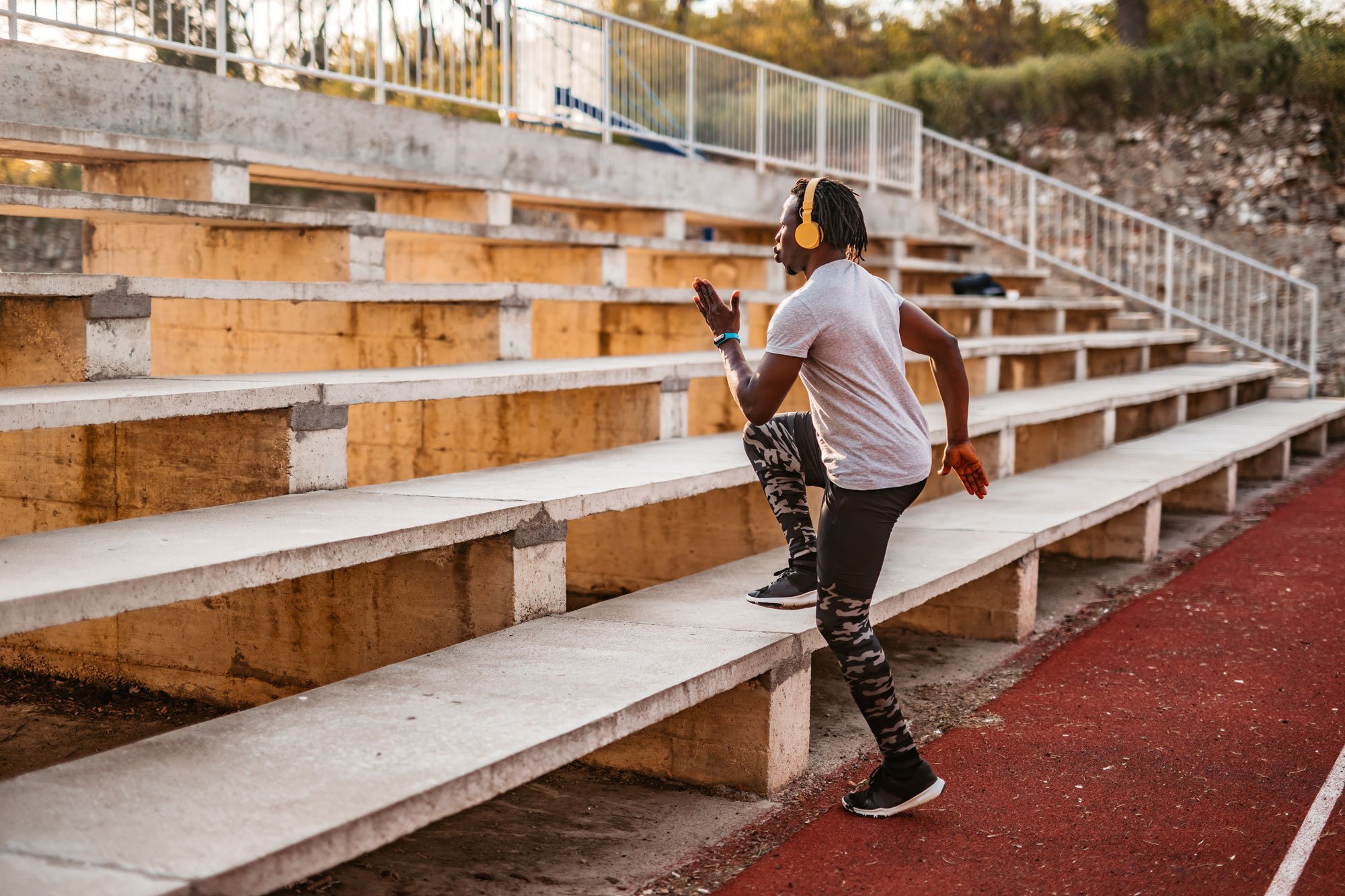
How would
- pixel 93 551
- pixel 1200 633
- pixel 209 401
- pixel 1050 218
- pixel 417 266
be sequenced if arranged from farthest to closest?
1. pixel 1050 218
2. pixel 417 266
3. pixel 1200 633
4. pixel 209 401
5. pixel 93 551

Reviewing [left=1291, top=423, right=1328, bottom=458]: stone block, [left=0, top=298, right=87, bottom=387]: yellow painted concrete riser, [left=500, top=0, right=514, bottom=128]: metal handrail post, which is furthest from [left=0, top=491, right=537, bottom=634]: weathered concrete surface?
[left=1291, top=423, right=1328, bottom=458]: stone block

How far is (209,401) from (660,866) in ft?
6.73

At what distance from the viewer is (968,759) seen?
4328mm

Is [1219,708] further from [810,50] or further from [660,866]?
[810,50]

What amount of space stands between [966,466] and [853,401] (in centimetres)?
56

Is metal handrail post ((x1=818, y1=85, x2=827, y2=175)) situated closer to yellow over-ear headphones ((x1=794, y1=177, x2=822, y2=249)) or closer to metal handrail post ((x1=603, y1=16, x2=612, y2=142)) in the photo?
metal handrail post ((x1=603, y1=16, x2=612, y2=142))

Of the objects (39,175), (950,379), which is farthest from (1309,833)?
(39,175)

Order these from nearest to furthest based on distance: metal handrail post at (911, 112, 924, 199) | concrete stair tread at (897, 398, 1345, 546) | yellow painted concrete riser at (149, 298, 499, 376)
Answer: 1. concrete stair tread at (897, 398, 1345, 546)
2. yellow painted concrete riser at (149, 298, 499, 376)
3. metal handrail post at (911, 112, 924, 199)

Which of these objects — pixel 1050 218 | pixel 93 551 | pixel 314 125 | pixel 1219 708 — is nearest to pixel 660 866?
pixel 93 551

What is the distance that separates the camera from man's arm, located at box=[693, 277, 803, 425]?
3.45 m

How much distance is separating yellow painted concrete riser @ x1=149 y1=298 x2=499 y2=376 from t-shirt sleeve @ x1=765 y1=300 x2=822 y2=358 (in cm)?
340

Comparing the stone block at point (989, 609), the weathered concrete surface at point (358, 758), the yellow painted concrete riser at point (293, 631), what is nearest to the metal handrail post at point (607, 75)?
the stone block at point (989, 609)

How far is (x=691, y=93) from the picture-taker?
1155cm

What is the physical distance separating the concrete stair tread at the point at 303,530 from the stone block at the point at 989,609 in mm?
1256
